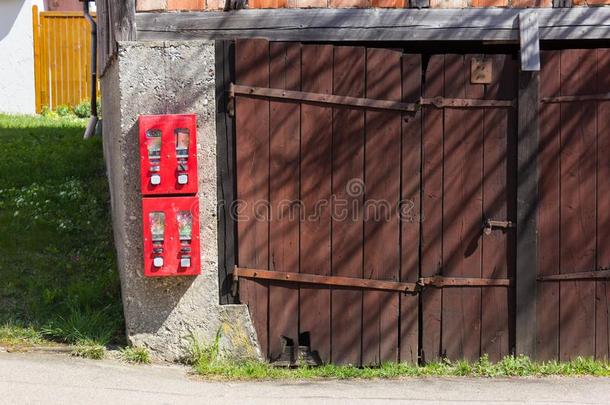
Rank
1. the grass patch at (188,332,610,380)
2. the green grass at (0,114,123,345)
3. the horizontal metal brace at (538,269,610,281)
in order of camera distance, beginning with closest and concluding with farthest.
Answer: the grass patch at (188,332,610,380)
the horizontal metal brace at (538,269,610,281)
the green grass at (0,114,123,345)

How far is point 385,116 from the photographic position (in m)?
7.30

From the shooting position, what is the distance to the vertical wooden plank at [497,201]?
289 inches

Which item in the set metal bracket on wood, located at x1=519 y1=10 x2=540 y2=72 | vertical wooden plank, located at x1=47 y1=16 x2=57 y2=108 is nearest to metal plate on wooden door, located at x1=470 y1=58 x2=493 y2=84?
metal bracket on wood, located at x1=519 y1=10 x2=540 y2=72

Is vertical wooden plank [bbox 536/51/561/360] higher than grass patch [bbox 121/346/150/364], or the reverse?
Answer: vertical wooden plank [bbox 536/51/561/360]

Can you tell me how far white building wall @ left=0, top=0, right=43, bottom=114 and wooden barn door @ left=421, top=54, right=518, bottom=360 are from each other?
38.3 feet

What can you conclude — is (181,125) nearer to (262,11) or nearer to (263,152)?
(263,152)

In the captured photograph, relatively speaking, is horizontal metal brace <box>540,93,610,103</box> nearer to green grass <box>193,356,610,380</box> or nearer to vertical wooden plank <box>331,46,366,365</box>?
vertical wooden plank <box>331,46,366,365</box>

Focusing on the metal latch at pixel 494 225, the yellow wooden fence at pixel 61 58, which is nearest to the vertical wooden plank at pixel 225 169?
the metal latch at pixel 494 225

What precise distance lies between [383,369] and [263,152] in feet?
6.43

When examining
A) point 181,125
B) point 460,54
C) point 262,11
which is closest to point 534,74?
point 460,54

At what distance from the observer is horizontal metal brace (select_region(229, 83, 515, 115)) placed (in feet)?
23.4

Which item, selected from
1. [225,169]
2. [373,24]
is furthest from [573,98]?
[225,169]

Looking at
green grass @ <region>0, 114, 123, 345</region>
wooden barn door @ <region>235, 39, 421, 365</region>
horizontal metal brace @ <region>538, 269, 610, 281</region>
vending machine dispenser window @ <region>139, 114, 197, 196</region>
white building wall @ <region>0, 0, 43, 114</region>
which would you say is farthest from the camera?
white building wall @ <region>0, 0, 43, 114</region>

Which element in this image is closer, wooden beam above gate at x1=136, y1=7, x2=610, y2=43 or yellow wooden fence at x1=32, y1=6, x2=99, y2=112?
wooden beam above gate at x1=136, y1=7, x2=610, y2=43
